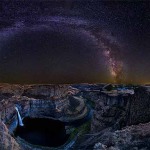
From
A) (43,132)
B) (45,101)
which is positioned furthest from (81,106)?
(43,132)

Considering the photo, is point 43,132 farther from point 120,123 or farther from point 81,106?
point 120,123

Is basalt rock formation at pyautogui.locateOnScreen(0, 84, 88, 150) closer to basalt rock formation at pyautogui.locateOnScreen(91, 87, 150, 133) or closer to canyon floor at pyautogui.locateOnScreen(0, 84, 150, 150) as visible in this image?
canyon floor at pyautogui.locateOnScreen(0, 84, 150, 150)

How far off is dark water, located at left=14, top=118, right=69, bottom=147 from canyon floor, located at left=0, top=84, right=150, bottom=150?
10.0 inches

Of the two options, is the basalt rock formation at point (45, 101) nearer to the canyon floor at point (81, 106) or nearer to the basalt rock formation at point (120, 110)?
the canyon floor at point (81, 106)

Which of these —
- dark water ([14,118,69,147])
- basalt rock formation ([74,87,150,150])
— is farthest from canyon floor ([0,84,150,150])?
dark water ([14,118,69,147])

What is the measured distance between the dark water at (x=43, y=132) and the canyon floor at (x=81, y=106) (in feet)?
0.83

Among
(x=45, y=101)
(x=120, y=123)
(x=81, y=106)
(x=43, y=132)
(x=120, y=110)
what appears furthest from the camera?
(x=43, y=132)

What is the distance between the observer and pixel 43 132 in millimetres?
14602

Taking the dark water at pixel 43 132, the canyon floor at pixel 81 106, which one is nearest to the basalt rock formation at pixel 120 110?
the canyon floor at pixel 81 106

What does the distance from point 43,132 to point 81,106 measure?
1.82m

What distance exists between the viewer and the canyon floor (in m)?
11.9

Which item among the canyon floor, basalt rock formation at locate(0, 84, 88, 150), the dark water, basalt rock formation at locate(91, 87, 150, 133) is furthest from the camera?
basalt rock formation at locate(0, 84, 88, 150)

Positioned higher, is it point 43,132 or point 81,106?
point 81,106

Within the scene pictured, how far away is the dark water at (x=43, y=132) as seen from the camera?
43.5ft
